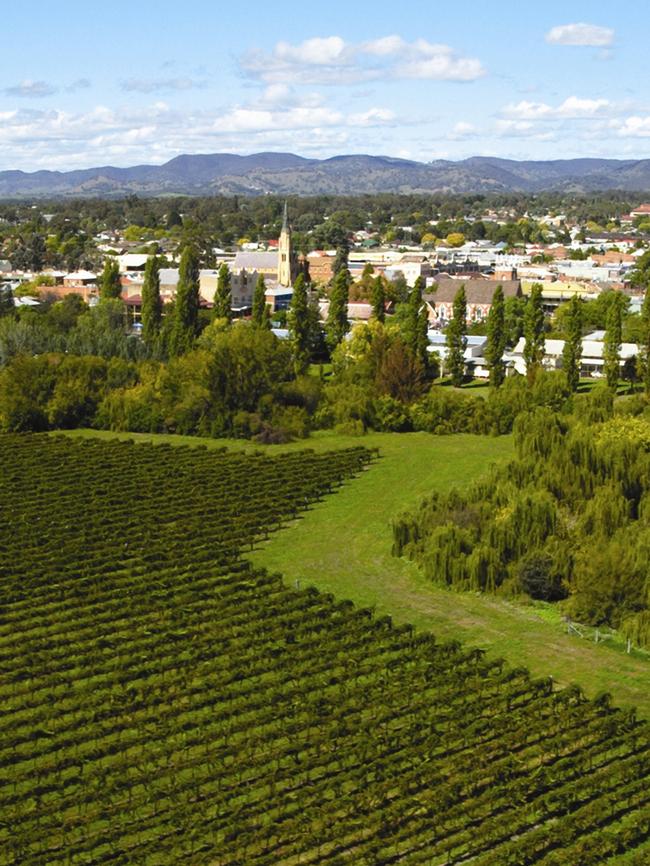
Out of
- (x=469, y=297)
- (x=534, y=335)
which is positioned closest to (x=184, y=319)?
(x=534, y=335)

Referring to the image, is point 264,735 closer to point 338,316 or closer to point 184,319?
point 184,319

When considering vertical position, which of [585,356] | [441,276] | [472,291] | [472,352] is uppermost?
[441,276]

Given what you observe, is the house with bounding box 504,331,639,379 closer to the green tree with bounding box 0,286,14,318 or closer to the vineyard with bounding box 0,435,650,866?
the green tree with bounding box 0,286,14,318

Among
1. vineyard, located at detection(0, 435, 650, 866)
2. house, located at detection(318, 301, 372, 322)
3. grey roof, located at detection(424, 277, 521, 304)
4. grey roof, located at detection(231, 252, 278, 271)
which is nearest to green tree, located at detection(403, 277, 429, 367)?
house, located at detection(318, 301, 372, 322)

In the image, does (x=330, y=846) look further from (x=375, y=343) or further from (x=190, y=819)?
(x=375, y=343)

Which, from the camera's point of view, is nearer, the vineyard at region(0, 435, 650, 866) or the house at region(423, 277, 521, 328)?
the vineyard at region(0, 435, 650, 866)

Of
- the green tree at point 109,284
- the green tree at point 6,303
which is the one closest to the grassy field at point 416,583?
the green tree at point 109,284

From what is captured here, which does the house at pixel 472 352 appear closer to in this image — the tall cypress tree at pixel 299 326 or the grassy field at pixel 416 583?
the tall cypress tree at pixel 299 326

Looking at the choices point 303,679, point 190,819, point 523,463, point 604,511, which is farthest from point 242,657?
point 523,463
